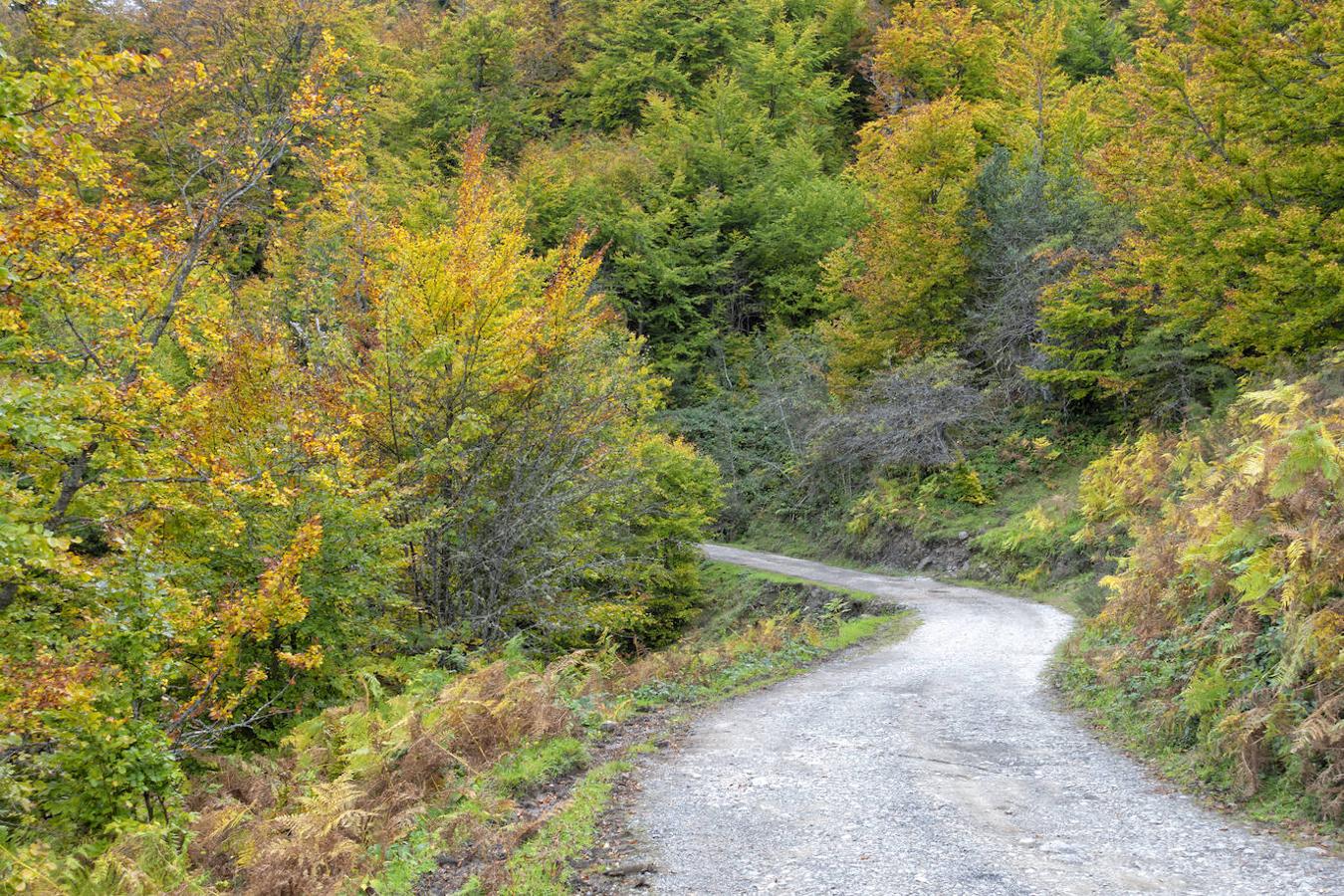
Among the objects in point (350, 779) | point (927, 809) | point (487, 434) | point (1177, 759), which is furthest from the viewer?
point (487, 434)

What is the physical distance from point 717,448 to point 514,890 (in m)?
25.8

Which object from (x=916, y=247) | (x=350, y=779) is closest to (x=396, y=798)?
(x=350, y=779)

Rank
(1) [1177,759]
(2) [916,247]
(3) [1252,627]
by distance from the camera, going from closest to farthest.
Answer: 1. (1) [1177,759]
2. (3) [1252,627]
3. (2) [916,247]

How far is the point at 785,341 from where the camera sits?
3170cm

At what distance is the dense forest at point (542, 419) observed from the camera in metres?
5.67

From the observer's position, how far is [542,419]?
11539mm

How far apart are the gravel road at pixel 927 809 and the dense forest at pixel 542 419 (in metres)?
0.72

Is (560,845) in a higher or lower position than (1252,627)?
lower

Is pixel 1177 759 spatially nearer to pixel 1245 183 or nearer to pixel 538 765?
pixel 538 765

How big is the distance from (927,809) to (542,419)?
7.30m

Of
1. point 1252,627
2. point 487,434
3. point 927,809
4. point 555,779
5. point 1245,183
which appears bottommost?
point 555,779

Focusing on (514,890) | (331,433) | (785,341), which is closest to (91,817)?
(514,890)

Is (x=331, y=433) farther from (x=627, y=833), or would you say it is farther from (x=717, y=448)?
(x=717, y=448)

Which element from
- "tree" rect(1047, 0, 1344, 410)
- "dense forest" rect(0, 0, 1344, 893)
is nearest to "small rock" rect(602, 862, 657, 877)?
"dense forest" rect(0, 0, 1344, 893)
